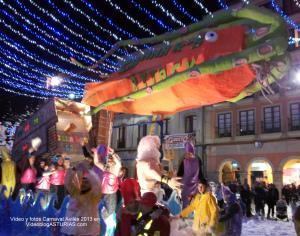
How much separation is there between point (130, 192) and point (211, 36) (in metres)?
2.16

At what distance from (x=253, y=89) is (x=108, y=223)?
3.31m

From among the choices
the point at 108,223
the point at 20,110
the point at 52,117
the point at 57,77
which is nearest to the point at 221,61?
the point at 108,223

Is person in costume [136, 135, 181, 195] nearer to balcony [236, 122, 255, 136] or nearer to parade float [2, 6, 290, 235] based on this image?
parade float [2, 6, 290, 235]

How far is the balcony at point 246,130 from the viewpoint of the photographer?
86.1 feet

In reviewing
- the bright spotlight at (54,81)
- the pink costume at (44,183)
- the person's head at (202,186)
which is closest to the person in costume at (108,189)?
the person's head at (202,186)

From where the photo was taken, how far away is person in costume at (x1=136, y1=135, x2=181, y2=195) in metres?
5.75

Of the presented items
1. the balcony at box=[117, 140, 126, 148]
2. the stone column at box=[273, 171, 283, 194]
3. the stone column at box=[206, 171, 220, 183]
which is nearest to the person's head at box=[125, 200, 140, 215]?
the stone column at box=[273, 171, 283, 194]

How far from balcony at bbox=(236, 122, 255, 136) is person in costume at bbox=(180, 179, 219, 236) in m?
20.6

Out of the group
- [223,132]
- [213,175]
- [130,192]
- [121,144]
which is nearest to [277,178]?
[213,175]

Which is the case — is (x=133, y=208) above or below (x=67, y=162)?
below

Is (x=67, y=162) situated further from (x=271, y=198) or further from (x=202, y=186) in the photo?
(x=271, y=198)

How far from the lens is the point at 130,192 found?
471 cm

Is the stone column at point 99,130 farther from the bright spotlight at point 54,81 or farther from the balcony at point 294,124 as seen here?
the balcony at point 294,124

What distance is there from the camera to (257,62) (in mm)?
4375
